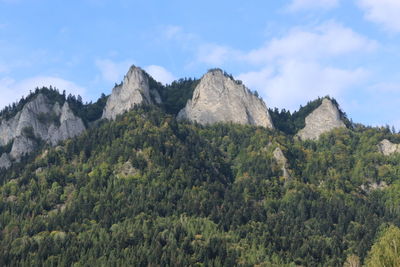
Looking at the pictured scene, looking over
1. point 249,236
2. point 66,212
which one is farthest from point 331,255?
point 66,212

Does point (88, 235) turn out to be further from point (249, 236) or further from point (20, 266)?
point (249, 236)

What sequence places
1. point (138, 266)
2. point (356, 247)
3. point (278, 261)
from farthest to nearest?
point (356, 247) → point (278, 261) → point (138, 266)

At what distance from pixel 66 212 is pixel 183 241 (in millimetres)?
37285

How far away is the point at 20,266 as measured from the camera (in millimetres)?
165625

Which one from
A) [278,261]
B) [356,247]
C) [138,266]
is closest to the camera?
[138,266]

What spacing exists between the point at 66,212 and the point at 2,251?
2796 cm

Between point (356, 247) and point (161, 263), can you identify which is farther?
point (356, 247)

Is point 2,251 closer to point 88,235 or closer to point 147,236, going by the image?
point 88,235

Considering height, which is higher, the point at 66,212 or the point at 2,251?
the point at 66,212

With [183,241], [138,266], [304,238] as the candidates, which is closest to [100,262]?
[138,266]

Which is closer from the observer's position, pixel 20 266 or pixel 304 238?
pixel 20 266

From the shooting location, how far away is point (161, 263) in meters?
167

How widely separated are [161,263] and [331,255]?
46005 mm

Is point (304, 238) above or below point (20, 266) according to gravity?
above
